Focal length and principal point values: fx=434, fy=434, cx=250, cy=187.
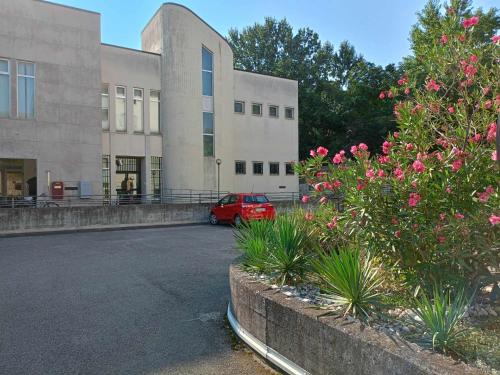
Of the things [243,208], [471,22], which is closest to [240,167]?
[243,208]

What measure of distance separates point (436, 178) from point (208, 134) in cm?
2473

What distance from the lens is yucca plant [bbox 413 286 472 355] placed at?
10.1ft

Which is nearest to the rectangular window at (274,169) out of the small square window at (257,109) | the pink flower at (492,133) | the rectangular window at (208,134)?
the small square window at (257,109)

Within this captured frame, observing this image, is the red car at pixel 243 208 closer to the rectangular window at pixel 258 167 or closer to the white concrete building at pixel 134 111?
the white concrete building at pixel 134 111

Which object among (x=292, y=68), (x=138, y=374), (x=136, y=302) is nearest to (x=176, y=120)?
(x=136, y=302)

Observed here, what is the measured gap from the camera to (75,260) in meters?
10.9

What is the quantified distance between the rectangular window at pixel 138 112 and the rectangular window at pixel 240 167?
26.2 feet

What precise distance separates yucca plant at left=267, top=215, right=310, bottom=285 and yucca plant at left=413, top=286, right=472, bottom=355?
187 cm

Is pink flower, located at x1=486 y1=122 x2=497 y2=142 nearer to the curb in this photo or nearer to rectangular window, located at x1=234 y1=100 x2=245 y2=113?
the curb

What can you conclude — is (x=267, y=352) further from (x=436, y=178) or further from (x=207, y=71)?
(x=207, y=71)

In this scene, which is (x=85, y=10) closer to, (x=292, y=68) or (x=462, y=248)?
(x=462, y=248)

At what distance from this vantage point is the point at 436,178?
397 cm

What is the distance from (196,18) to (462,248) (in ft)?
86.6

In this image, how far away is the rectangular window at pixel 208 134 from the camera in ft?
91.6
